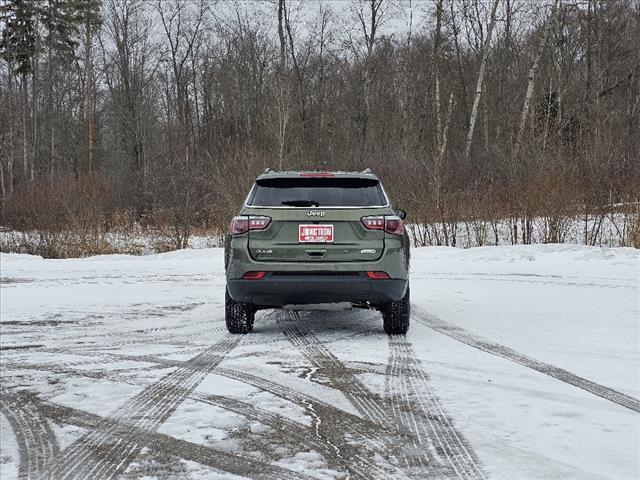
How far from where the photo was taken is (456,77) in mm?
40062

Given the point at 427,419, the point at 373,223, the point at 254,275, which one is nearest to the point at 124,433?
the point at 427,419

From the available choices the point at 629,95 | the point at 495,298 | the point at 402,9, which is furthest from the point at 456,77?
the point at 495,298

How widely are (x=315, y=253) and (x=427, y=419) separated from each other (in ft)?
7.52

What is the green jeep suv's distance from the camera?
18.1 feet

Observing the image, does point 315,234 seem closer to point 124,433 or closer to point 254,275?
point 254,275

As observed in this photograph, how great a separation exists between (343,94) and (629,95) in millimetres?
17364

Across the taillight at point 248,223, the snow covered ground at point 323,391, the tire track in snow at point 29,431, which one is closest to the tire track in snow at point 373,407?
the snow covered ground at point 323,391

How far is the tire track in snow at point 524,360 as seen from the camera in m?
3.95

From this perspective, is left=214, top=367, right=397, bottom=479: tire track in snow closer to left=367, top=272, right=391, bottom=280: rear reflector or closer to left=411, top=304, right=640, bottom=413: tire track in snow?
left=367, top=272, right=391, bottom=280: rear reflector

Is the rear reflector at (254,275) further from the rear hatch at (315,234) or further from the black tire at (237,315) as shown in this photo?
the black tire at (237,315)

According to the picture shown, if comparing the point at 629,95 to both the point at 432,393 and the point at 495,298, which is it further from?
the point at 432,393

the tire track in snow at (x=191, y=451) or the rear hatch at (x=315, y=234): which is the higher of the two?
the rear hatch at (x=315, y=234)

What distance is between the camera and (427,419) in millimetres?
3557

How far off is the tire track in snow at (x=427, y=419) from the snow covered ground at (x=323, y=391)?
1 centimetres
